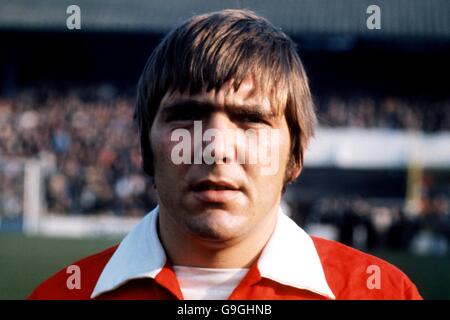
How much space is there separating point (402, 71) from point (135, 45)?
5.83m

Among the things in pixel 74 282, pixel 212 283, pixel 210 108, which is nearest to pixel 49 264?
pixel 74 282

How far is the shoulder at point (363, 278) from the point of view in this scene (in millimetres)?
1820

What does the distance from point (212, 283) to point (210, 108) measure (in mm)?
444

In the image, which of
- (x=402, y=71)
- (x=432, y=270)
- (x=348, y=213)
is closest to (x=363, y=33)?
(x=402, y=71)

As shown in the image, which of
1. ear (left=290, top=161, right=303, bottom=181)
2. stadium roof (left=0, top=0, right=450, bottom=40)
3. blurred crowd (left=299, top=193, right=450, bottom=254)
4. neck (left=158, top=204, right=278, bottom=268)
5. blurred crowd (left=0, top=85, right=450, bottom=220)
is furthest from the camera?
blurred crowd (left=0, top=85, right=450, bottom=220)

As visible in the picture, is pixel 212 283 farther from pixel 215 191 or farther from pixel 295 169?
pixel 295 169

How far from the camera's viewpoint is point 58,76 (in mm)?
15977

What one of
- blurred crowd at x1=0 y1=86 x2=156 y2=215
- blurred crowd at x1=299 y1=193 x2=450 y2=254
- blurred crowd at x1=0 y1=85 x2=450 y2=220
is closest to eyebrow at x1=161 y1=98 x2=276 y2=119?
blurred crowd at x1=299 y1=193 x2=450 y2=254

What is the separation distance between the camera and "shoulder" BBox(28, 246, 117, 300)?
1933 mm

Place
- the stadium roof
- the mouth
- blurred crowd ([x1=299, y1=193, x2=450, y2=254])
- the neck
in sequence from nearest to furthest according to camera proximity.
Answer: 1. the mouth
2. the neck
3. the stadium roof
4. blurred crowd ([x1=299, y1=193, x2=450, y2=254])

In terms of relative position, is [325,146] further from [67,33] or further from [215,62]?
[215,62]

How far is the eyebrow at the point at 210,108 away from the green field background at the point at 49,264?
3753 millimetres

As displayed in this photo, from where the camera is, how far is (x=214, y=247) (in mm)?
1790

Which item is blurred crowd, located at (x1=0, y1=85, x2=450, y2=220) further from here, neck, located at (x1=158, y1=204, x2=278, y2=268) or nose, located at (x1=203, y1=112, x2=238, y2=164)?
nose, located at (x1=203, y1=112, x2=238, y2=164)
